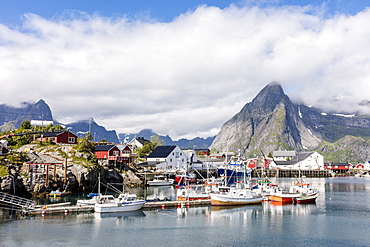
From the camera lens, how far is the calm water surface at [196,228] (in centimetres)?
3859

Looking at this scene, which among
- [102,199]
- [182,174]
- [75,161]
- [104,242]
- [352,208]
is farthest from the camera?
[182,174]

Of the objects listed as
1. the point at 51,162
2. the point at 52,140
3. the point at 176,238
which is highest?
the point at 52,140

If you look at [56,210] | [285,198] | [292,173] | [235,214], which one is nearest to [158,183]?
[285,198]

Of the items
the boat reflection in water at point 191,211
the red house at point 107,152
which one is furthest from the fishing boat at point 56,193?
the red house at point 107,152

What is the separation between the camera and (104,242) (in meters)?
38.3

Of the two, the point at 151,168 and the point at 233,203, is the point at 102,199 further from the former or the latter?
the point at 151,168

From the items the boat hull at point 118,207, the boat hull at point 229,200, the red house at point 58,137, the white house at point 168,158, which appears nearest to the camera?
the boat hull at point 118,207

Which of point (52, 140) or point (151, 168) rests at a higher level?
point (52, 140)

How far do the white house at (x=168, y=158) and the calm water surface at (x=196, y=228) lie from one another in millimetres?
74535

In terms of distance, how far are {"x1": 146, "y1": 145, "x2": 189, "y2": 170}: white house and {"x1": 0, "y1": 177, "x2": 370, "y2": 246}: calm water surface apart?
74535 millimetres

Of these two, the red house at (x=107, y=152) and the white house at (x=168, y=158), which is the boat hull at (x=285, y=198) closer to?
the red house at (x=107, y=152)

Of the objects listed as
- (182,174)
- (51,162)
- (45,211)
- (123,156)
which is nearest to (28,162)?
(51,162)

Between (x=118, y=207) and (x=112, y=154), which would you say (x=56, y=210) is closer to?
(x=118, y=207)

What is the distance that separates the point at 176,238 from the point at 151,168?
89.9m
